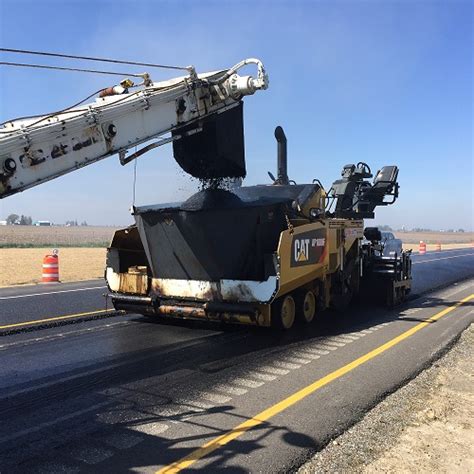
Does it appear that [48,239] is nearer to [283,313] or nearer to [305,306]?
[305,306]

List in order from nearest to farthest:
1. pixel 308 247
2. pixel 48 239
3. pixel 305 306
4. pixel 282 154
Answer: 1. pixel 308 247
2. pixel 305 306
3. pixel 282 154
4. pixel 48 239

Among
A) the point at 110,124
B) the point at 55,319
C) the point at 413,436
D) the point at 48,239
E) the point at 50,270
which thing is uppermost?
the point at 110,124

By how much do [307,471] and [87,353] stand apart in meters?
3.79

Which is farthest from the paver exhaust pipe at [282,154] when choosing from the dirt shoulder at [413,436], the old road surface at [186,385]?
the dirt shoulder at [413,436]

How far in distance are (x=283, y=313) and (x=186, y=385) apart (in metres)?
2.79

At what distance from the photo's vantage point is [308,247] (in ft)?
26.0

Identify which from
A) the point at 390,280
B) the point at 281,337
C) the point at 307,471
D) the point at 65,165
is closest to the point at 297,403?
the point at 307,471

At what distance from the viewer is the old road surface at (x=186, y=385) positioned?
12.1 ft

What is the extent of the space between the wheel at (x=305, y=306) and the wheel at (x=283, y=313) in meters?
0.28

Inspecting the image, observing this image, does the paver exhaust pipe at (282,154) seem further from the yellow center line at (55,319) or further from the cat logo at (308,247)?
the yellow center line at (55,319)

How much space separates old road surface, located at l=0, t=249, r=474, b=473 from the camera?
3701 mm

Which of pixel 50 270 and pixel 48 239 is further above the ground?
pixel 48 239

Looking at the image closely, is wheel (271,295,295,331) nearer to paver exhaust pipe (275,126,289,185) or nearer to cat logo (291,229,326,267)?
cat logo (291,229,326,267)

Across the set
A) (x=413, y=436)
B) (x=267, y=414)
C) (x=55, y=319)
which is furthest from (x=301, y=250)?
(x=55, y=319)
